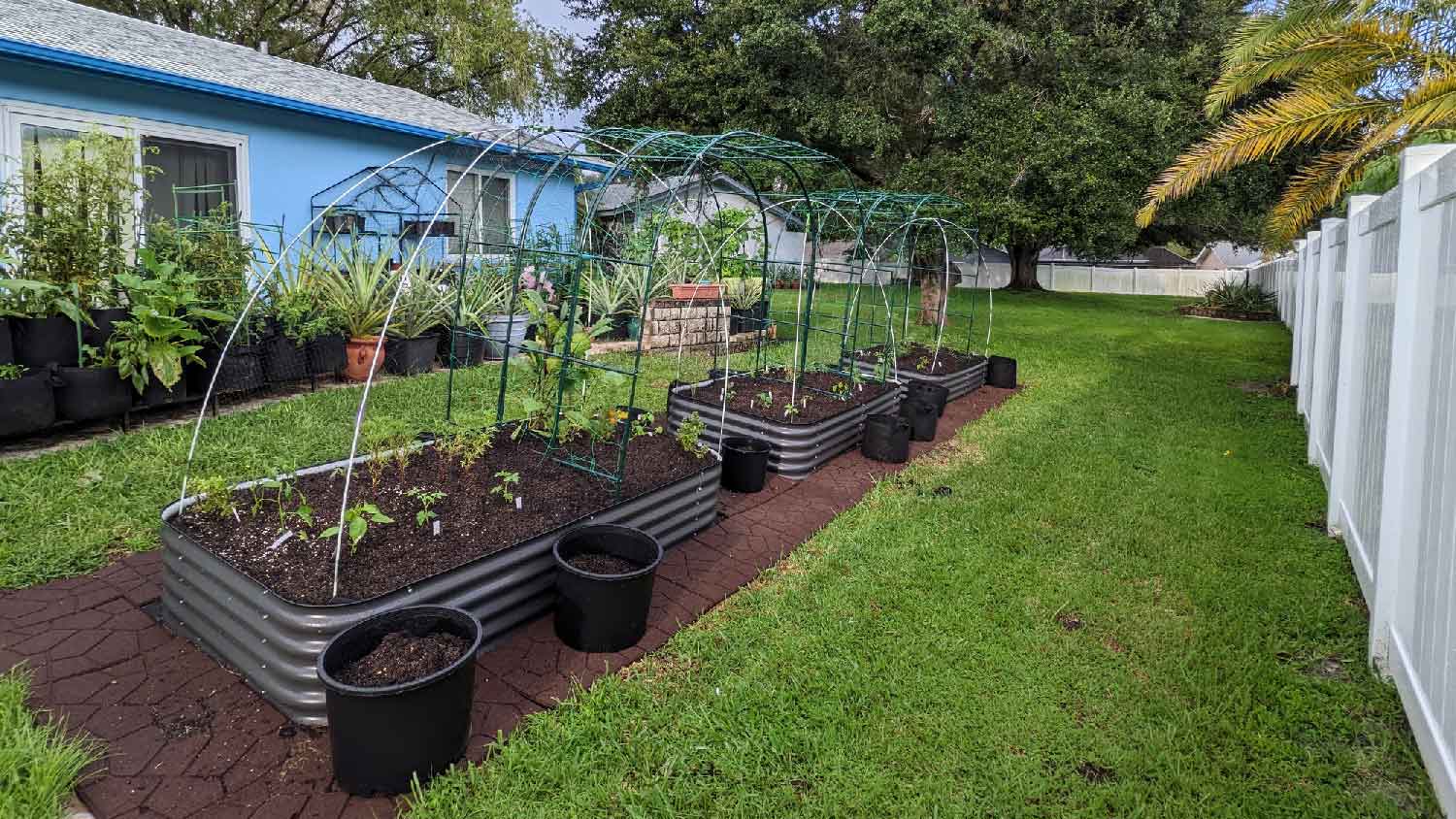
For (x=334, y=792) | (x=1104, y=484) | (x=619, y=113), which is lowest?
(x=334, y=792)

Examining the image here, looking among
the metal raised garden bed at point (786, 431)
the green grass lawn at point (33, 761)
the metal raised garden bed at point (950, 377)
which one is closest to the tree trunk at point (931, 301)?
the metal raised garden bed at point (950, 377)

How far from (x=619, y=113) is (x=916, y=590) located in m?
14.1

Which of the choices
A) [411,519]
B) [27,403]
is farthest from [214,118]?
[411,519]

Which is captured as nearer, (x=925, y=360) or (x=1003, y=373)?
(x=925, y=360)

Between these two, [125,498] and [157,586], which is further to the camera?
[125,498]

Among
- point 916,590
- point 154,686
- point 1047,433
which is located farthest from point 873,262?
point 154,686

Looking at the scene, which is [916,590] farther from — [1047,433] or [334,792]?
[1047,433]

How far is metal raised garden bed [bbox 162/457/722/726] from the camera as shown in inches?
91.1

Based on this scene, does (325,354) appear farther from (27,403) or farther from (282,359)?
(27,403)

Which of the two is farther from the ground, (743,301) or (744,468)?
(743,301)

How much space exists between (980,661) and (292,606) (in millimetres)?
2291

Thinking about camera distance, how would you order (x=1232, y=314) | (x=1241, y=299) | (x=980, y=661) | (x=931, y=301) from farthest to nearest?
(x=1241, y=299), (x=1232, y=314), (x=931, y=301), (x=980, y=661)

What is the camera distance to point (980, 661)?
2779mm

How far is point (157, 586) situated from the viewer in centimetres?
309
